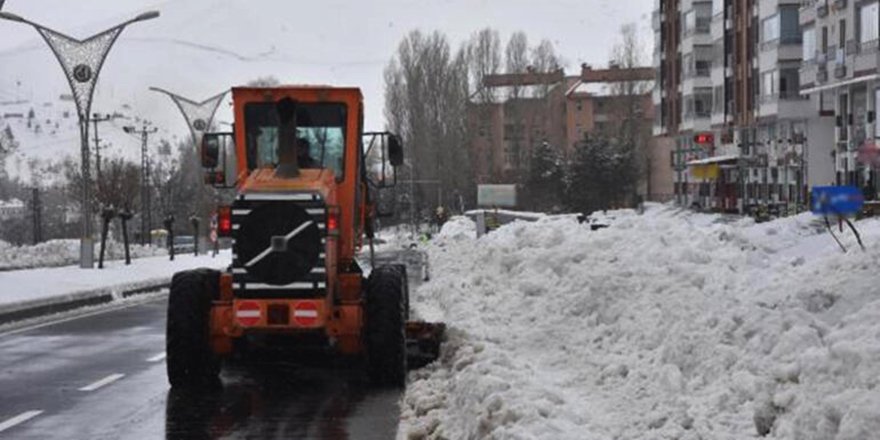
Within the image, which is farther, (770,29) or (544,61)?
(544,61)

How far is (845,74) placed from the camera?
2108 inches

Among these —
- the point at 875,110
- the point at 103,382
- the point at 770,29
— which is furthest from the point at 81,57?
the point at 770,29

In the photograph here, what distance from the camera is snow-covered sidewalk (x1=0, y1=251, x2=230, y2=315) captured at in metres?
25.7

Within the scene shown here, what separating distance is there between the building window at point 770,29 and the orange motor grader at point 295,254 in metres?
54.3

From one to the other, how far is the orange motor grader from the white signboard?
67.5 metres

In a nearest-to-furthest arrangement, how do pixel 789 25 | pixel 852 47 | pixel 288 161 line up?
pixel 288 161, pixel 852 47, pixel 789 25

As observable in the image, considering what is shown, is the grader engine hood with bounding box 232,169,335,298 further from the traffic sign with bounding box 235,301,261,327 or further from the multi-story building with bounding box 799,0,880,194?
the multi-story building with bounding box 799,0,880,194

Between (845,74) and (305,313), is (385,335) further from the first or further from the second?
(845,74)

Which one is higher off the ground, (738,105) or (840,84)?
(738,105)

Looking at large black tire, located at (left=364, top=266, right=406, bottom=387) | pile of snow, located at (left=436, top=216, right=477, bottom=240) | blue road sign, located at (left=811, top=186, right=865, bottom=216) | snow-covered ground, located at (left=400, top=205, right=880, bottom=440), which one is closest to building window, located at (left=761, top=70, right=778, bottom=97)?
pile of snow, located at (left=436, top=216, right=477, bottom=240)

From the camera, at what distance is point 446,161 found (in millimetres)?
97125

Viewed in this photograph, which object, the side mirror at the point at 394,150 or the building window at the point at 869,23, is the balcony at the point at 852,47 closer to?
the building window at the point at 869,23

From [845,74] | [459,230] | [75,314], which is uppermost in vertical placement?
[845,74]

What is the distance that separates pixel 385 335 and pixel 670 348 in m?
3.47
